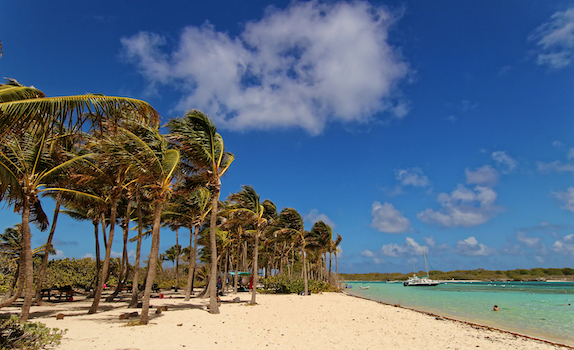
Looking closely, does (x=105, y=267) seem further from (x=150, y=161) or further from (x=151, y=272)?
(x=150, y=161)

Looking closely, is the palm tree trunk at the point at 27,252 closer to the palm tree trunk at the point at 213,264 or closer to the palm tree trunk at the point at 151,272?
the palm tree trunk at the point at 151,272

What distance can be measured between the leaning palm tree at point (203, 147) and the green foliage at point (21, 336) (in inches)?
281

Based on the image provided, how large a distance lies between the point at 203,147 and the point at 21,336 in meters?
8.57

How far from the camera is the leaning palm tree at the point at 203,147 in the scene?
1288cm

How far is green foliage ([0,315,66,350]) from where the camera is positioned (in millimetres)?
5613

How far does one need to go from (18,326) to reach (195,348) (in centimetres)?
379

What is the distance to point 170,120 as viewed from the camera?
1284cm

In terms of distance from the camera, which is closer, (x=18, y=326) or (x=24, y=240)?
(x=18, y=326)

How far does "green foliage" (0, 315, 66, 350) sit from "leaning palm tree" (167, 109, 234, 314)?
281 inches

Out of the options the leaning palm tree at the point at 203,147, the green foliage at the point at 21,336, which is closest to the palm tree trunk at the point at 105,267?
the leaning palm tree at the point at 203,147

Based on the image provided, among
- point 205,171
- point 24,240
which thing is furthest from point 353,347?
point 24,240

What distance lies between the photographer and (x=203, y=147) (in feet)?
42.4

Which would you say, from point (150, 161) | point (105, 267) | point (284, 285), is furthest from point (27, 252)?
point (284, 285)

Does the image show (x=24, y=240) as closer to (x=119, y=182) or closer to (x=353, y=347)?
(x=119, y=182)
